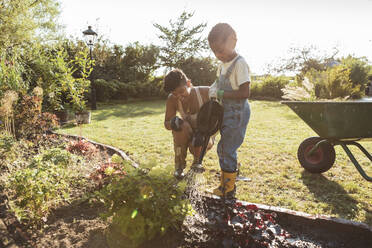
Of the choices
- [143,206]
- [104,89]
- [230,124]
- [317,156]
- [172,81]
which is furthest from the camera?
[104,89]

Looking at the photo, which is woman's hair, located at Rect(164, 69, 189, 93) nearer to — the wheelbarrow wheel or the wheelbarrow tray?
the wheelbarrow tray

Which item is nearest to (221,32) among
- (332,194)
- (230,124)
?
(230,124)

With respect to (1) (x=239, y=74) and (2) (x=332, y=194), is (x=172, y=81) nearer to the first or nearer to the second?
(1) (x=239, y=74)

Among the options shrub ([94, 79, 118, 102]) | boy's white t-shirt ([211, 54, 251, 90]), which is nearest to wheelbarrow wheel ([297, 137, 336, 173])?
boy's white t-shirt ([211, 54, 251, 90])

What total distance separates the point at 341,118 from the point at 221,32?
173 cm

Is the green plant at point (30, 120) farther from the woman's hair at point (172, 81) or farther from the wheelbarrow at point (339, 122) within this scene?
the wheelbarrow at point (339, 122)

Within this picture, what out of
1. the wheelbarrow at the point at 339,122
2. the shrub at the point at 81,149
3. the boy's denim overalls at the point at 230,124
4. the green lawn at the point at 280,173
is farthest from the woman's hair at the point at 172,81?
the shrub at the point at 81,149

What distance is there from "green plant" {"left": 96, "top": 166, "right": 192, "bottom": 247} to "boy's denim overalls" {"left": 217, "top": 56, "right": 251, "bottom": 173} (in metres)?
0.92

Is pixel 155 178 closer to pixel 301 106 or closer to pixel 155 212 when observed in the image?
pixel 155 212

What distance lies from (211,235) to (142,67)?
16.8 m

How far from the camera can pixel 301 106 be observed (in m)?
2.99

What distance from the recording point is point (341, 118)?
2.78 metres

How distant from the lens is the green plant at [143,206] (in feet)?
5.12

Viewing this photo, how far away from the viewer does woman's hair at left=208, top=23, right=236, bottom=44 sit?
228cm
